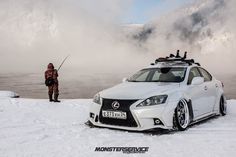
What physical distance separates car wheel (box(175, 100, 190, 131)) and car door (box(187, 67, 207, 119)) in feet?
1.19

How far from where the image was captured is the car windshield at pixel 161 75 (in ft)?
27.5

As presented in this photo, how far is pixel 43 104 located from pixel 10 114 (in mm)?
2530

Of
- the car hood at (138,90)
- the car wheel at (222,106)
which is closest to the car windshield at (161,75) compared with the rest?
the car hood at (138,90)

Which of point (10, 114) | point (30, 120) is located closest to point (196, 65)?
point (30, 120)

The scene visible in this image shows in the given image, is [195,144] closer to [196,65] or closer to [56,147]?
[56,147]

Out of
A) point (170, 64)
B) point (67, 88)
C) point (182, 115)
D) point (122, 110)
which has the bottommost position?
point (67, 88)

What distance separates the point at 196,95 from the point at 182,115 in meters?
0.81

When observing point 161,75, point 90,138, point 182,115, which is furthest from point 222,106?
point 90,138

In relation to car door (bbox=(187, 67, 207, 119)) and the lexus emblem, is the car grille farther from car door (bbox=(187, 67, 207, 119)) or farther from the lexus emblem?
car door (bbox=(187, 67, 207, 119))

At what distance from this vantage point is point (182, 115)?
7.65 metres

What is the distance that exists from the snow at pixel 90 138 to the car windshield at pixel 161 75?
3.94 feet

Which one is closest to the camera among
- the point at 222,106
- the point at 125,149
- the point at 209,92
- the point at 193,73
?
the point at 125,149

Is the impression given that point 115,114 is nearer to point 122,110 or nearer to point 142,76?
point 122,110

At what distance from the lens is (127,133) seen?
723 centimetres
